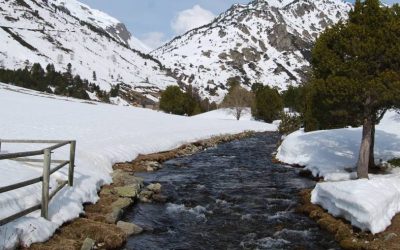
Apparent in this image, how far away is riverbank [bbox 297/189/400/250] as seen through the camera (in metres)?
14.4

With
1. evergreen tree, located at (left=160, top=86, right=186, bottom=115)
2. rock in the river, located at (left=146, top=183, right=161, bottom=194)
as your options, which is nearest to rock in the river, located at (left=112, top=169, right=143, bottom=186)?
rock in the river, located at (left=146, top=183, right=161, bottom=194)

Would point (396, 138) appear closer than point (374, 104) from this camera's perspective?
No

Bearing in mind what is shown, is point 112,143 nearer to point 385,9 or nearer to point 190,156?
point 190,156

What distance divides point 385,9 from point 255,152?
26.5 meters

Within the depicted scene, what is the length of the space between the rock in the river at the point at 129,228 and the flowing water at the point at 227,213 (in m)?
0.32

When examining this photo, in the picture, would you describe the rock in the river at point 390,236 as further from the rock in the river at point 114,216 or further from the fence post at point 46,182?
the fence post at point 46,182

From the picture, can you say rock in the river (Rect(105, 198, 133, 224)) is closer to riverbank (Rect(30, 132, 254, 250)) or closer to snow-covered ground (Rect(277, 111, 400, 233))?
riverbank (Rect(30, 132, 254, 250))

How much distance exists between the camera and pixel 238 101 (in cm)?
12900

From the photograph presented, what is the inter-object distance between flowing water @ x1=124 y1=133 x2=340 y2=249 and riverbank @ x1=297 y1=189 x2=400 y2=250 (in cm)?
34

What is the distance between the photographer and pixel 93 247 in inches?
511

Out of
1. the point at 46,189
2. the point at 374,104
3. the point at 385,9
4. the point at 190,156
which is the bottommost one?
the point at 190,156

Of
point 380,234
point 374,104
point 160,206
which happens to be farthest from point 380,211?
point 160,206

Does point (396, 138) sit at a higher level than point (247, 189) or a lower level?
higher

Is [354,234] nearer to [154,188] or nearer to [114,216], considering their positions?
[114,216]
